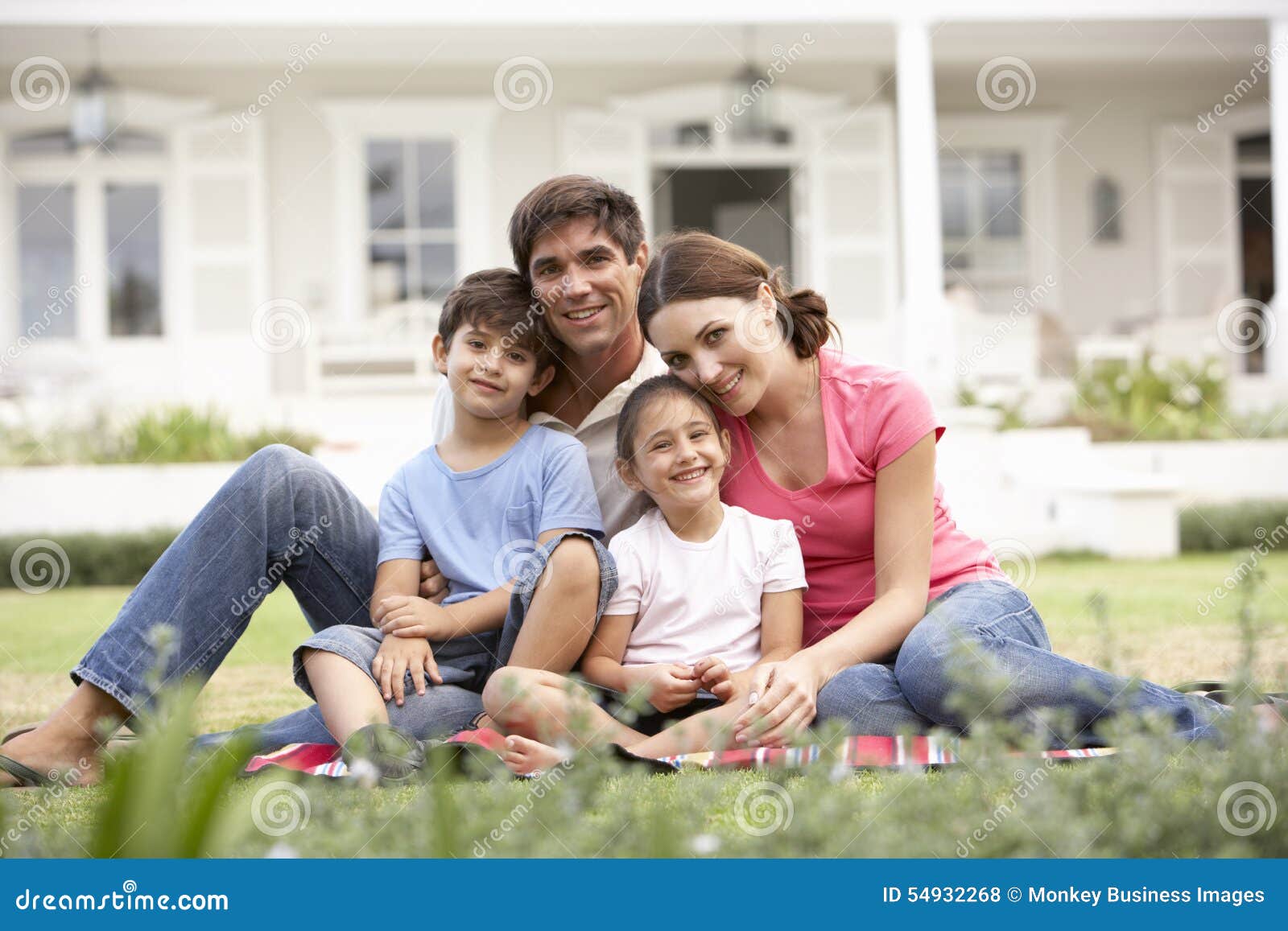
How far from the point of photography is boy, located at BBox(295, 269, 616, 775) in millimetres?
2355

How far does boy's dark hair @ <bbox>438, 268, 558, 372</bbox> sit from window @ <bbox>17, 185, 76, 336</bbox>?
8.28 meters

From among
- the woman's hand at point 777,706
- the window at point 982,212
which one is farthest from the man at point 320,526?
the window at point 982,212

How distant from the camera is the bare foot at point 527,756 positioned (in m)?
2.15

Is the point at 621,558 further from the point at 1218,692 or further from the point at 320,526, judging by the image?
the point at 1218,692

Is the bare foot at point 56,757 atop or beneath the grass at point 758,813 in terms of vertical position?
beneath

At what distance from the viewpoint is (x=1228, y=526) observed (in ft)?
22.7

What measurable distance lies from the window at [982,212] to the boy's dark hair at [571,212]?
8.64 m

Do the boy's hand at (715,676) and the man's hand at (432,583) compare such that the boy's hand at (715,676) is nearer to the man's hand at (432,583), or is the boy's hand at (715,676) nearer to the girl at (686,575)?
the girl at (686,575)

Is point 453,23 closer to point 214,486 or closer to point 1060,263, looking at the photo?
point 214,486

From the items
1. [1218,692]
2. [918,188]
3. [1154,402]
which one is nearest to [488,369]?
[1218,692]

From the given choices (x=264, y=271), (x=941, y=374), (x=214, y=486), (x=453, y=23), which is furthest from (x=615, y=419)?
(x=264, y=271)
